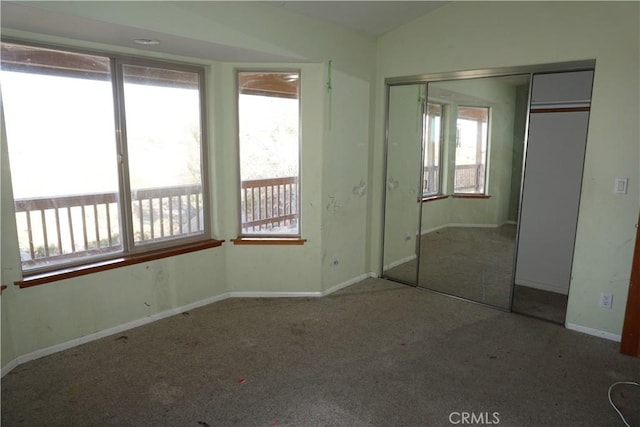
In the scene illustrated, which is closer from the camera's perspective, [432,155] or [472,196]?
[472,196]

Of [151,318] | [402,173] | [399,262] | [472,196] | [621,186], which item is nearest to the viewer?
[621,186]

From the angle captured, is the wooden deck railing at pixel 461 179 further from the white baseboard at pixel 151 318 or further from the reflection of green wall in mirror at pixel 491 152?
the white baseboard at pixel 151 318

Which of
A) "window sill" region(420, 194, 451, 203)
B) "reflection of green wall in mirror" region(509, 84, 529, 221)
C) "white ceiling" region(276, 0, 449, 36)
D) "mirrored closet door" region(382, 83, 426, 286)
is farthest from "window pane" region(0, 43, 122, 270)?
"reflection of green wall in mirror" region(509, 84, 529, 221)

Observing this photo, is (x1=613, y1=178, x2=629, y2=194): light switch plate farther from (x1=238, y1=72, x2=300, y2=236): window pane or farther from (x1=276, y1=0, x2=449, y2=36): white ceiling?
(x1=238, y1=72, x2=300, y2=236): window pane

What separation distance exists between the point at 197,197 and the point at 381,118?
197 centimetres

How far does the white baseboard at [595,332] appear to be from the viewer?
3111mm

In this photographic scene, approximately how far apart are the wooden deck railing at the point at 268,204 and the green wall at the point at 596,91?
6.31 feet

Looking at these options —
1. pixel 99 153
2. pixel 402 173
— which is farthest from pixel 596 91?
pixel 99 153

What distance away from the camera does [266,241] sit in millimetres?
3793

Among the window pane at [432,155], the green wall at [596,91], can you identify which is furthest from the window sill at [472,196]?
the green wall at [596,91]

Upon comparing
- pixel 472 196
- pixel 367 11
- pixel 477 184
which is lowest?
pixel 472 196

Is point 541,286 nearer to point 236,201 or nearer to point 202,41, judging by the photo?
point 236,201

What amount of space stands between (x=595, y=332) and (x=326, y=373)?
7.05 ft
